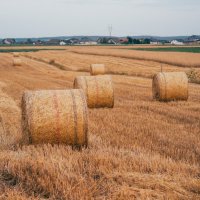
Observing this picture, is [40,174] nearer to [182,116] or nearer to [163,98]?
[182,116]

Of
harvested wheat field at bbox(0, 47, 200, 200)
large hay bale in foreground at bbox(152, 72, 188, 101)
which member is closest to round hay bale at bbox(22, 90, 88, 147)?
harvested wheat field at bbox(0, 47, 200, 200)

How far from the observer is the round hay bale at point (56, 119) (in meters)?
8.34

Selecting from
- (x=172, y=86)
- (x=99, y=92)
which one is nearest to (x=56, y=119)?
(x=99, y=92)

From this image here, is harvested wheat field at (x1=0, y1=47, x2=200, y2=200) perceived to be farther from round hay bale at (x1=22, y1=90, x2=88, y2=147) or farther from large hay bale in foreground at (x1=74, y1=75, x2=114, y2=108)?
large hay bale in foreground at (x1=74, y1=75, x2=114, y2=108)

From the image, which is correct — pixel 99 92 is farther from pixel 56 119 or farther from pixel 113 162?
pixel 113 162

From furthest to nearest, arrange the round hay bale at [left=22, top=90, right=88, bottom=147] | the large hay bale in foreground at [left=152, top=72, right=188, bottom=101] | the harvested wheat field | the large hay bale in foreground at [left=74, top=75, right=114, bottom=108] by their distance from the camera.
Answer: the large hay bale in foreground at [left=152, top=72, right=188, bottom=101], the large hay bale in foreground at [left=74, top=75, right=114, bottom=108], the round hay bale at [left=22, top=90, right=88, bottom=147], the harvested wheat field

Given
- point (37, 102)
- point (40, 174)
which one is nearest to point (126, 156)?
point (40, 174)

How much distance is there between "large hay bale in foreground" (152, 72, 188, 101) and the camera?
16062mm

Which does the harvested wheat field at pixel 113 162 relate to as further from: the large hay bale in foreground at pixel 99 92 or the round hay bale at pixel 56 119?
the large hay bale in foreground at pixel 99 92

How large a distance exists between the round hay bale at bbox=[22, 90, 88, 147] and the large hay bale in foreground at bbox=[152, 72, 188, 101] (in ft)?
25.7

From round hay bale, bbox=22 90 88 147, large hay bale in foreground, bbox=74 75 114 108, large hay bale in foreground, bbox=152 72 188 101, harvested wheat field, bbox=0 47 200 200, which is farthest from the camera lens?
large hay bale in foreground, bbox=152 72 188 101

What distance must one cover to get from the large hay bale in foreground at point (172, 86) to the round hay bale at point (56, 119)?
782 cm

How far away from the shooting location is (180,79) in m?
16.1

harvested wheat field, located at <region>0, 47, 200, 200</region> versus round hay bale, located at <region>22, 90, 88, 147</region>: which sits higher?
round hay bale, located at <region>22, 90, 88, 147</region>
